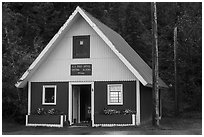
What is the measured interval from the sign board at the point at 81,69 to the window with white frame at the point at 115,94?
1.42 m

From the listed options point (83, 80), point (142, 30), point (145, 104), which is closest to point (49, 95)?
point (83, 80)

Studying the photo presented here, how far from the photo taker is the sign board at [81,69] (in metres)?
21.1

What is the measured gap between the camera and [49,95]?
21.8m

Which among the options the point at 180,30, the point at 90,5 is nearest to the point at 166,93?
the point at 180,30

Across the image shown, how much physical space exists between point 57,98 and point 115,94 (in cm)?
330

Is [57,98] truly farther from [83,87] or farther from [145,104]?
[145,104]

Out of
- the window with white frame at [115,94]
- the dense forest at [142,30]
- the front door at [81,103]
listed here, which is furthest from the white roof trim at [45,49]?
the dense forest at [142,30]

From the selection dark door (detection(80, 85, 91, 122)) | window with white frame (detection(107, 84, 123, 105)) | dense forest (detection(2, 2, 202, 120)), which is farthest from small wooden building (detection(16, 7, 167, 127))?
dense forest (detection(2, 2, 202, 120))

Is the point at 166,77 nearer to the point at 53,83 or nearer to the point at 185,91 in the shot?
the point at 185,91

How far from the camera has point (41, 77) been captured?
21688mm

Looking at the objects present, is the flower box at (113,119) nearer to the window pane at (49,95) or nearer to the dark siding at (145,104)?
the dark siding at (145,104)

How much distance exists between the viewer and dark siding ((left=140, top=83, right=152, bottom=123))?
21.3m

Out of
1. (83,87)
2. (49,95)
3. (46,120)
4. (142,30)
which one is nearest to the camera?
(46,120)

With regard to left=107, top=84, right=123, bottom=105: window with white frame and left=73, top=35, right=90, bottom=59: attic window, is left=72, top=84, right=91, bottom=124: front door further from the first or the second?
left=107, top=84, right=123, bottom=105: window with white frame
